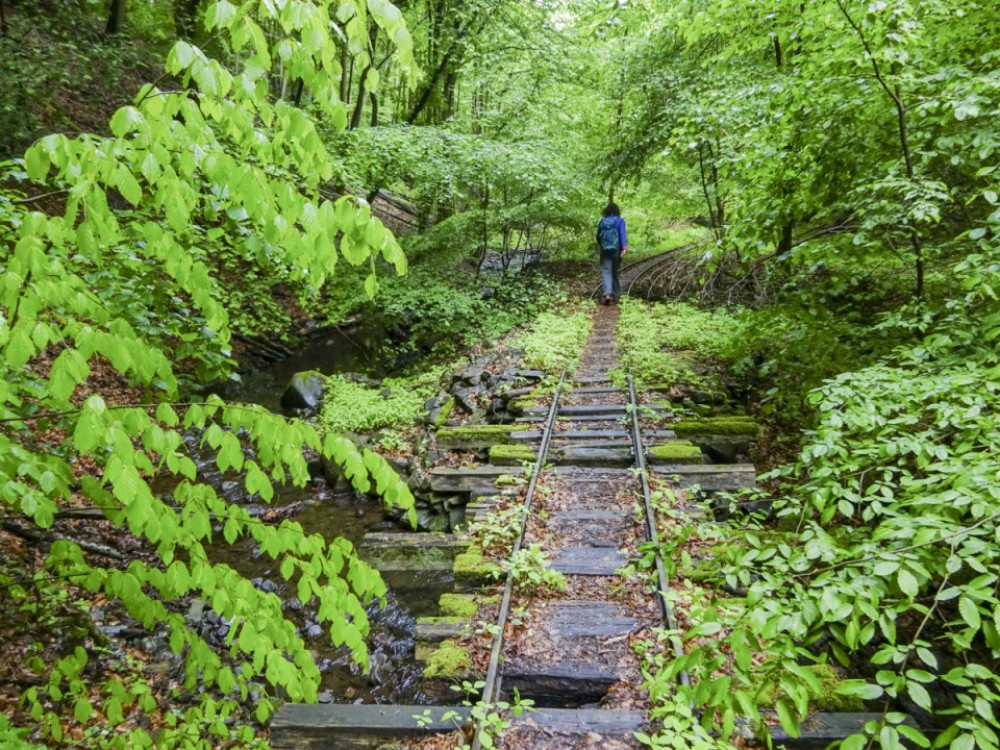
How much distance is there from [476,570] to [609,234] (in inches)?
405

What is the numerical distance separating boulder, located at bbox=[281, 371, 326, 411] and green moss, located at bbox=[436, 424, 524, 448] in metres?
4.47

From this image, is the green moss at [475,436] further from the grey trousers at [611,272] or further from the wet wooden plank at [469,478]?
the grey trousers at [611,272]

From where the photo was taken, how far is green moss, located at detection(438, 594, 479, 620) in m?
4.17

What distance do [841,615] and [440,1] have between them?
18.3m

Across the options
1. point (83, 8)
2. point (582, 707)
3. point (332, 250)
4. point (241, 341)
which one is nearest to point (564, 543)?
point (582, 707)

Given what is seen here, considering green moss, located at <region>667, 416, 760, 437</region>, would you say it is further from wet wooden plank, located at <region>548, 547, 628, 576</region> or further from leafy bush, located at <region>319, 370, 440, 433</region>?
leafy bush, located at <region>319, 370, 440, 433</region>

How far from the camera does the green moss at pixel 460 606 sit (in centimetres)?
417

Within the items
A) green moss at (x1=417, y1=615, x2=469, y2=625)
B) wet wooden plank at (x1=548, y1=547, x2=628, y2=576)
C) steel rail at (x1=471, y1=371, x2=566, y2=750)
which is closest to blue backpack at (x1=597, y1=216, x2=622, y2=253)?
steel rail at (x1=471, y1=371, x2=566, y2=750)

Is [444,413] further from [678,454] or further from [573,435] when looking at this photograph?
[678,454]

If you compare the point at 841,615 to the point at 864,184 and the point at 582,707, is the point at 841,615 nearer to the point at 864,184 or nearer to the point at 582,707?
the point at 582,707

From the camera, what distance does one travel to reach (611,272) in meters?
14.1

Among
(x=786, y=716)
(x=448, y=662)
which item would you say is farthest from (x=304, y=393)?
(x=786, y=716)

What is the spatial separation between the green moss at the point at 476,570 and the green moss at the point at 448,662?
2.52 ft

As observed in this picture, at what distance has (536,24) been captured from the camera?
15453mm
